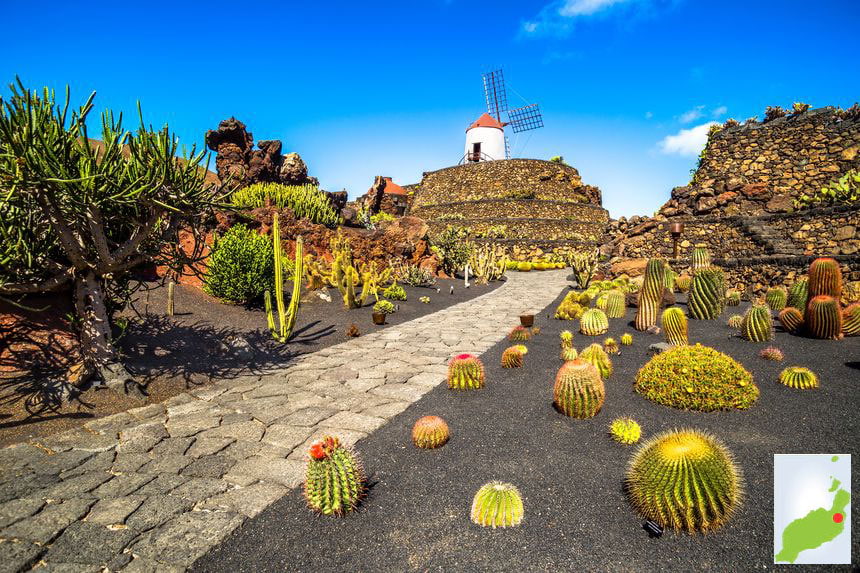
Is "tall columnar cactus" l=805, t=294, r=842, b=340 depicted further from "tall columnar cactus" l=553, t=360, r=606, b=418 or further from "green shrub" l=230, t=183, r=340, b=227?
"green shrub" l=230, t=183, r=340, b=227

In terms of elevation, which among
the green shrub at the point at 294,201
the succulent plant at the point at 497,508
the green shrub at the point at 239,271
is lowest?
the succulent plant at the point at 497,508

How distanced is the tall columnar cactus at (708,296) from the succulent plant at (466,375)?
6.78 meters

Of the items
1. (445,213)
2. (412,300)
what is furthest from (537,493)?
(445,213)

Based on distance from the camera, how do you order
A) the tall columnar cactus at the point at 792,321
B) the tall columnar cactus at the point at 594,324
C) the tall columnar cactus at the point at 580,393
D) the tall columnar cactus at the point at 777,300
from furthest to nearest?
the tall columnar cactus at the point at 777,300 < the tall columnar cactus at the point at 594,324 < the tall columnar cactus at the point at 792,321 < the tall columnar cactus at the point at 580,393

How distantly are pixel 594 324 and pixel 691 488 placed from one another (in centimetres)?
629

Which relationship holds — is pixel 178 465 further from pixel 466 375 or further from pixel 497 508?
pixel 466 375

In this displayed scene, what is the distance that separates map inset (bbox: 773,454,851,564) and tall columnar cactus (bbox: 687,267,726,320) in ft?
25.9

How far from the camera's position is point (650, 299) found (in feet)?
29.7

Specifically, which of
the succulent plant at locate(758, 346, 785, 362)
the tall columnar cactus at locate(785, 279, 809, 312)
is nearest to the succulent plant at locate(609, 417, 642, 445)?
the succulent plant at locate(758, 346, 785, 362)

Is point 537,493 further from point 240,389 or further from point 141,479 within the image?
point 240,389

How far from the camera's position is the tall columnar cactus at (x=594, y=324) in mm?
8836

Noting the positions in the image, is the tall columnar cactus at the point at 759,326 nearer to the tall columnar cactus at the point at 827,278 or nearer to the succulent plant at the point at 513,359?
the tall columnar cactus at the point at 827,278

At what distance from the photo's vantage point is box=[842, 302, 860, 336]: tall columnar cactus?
7.28 meters

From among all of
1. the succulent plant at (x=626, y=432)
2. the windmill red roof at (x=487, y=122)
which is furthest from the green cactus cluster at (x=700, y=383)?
the windmill red roof at (x=487, y=122)
